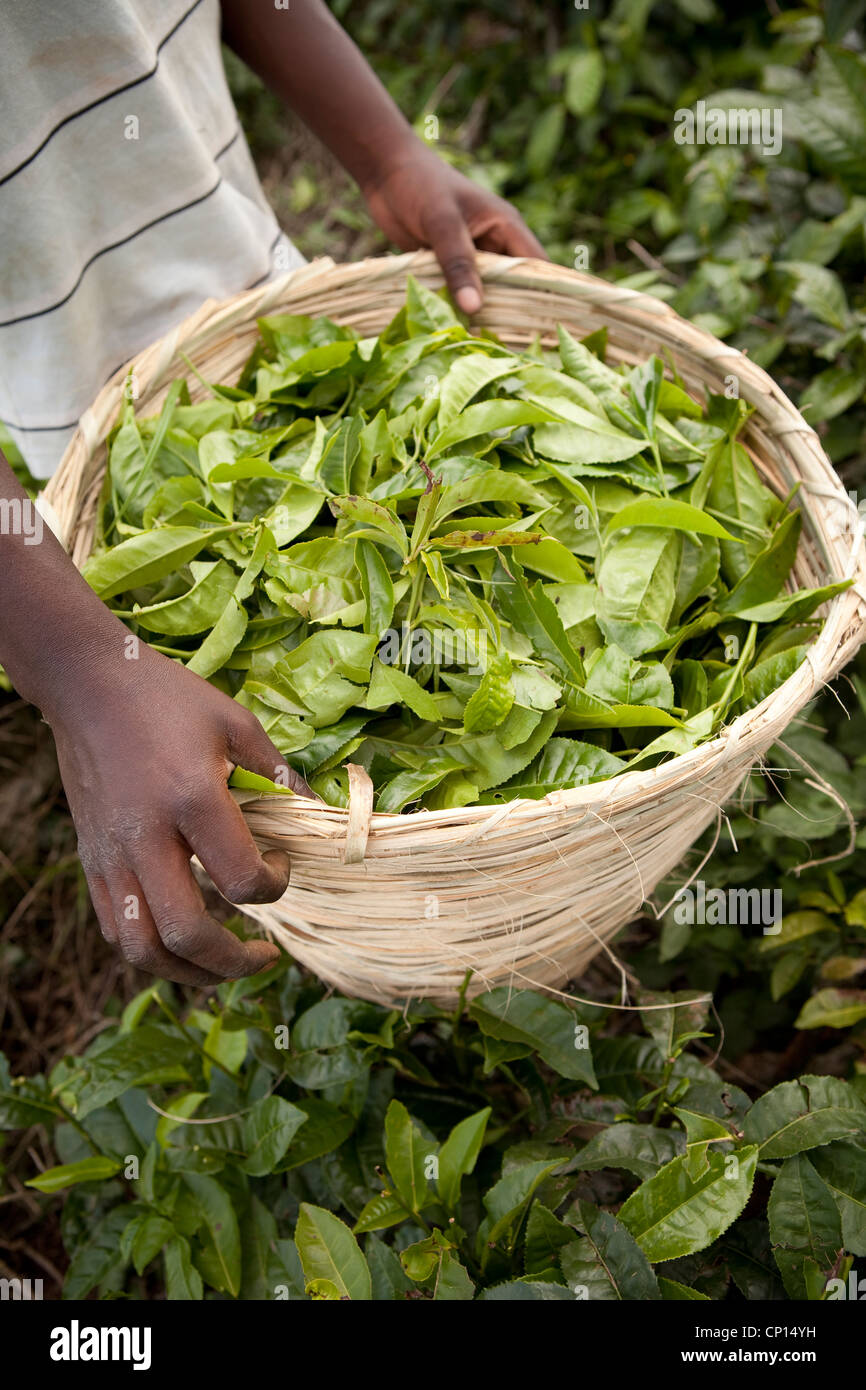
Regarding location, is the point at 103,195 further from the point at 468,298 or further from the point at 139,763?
the point at 139,763

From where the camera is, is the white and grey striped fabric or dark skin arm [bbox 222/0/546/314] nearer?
the white and grey striped fabric

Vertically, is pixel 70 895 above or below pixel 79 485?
below

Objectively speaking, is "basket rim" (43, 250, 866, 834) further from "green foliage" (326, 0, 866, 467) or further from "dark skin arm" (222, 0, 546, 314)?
"green foliage" (326, 0, 866, 467)

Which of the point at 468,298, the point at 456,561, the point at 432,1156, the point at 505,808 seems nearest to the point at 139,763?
the point at 505,808

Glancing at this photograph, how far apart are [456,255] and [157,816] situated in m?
0.81

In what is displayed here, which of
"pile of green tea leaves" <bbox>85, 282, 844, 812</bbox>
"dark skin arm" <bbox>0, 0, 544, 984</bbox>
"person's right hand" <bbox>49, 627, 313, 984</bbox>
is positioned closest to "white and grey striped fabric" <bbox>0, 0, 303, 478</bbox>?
"pile of green tea leaves" <bbox>85, 282, 844, 812</bbox>

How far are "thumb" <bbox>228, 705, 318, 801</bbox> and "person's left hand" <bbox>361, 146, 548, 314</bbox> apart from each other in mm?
670

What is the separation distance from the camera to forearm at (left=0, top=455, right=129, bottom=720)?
75 cm

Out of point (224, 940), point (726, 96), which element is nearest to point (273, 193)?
point (726, 96)

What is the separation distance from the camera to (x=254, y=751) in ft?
2.54

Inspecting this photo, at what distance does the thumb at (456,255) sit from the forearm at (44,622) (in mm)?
636

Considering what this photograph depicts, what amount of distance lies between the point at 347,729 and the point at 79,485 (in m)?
0.41
